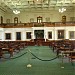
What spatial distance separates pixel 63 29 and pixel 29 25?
286 inches

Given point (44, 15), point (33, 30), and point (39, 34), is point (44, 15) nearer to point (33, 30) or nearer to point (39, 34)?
point (39, 34)

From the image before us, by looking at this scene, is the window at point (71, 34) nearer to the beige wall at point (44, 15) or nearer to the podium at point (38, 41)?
the podium at point (38, 41)

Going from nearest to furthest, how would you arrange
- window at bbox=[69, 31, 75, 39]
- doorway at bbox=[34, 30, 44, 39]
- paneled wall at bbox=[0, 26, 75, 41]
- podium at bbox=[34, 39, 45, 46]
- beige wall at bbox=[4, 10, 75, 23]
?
podium at bbox=[34, 39, 45, 46]
window at bbox=[69, 31, 75, 39]
paneled wall at bbox=[0, 26, 75, 41]
doorway at bbox=[34, 30, 44, 39]
beige wall at bbox=[4, 10, 75, 23]

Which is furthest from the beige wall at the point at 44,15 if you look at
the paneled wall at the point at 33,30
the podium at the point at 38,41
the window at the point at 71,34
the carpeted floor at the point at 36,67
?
the carpeted floor at the point at 36,67

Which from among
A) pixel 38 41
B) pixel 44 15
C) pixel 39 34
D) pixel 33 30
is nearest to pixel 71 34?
pixel 39 34

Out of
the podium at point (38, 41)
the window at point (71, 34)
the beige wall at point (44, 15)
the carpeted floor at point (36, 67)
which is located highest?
the beige wall at point (44, 15)

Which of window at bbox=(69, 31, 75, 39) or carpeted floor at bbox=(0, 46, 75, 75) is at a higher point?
window at bbox=(69, 31, 75, 39)

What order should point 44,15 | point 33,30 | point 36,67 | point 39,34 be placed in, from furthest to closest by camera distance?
point 44,15, point 39,34, point 33,30, point 36,67

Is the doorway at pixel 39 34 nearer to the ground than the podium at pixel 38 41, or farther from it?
farther from it

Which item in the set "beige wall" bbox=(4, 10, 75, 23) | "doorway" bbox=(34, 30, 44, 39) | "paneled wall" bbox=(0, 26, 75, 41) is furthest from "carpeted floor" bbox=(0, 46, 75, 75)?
"beige wall" bbox=(4, 10, 75, 23)

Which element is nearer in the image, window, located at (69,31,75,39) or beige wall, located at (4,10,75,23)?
window, located at (69,31,75,39)

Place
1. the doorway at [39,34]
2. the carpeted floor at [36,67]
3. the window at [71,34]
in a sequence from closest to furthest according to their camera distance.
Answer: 1. the carpeted floor at [36,67]
2. the window at [71,34]
3. the doorway at [39,34]

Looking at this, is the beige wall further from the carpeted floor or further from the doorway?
the carpeted floor

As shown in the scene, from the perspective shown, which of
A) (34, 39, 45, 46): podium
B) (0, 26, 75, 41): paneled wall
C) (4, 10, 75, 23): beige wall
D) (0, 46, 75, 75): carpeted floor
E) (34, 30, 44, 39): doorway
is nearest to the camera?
(0, 46, 75, 75): carpeted floor
